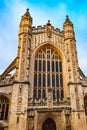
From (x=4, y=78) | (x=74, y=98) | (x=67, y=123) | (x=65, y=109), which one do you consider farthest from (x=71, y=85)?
(x=4, y=78)

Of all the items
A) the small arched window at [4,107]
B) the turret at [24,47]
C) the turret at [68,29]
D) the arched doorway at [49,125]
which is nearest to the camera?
the arched doorway at [49,125]

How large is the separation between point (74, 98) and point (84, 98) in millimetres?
2337

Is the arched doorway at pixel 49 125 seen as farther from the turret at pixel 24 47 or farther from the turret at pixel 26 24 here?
the turret at pixel 26 24

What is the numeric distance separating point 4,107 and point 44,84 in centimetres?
512

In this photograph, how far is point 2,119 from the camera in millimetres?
17922

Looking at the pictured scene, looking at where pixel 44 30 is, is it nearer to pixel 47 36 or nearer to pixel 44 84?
pixel 47 36

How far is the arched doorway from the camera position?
17236 mm

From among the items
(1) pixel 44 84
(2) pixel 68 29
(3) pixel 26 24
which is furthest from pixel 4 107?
(2) pixel 68 29

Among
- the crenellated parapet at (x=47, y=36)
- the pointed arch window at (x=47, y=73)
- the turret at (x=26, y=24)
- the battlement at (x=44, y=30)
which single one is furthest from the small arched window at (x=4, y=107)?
the battlement at (x=44, y=30)

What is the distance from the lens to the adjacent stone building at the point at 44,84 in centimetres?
1704

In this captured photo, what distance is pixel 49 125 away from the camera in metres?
17.4

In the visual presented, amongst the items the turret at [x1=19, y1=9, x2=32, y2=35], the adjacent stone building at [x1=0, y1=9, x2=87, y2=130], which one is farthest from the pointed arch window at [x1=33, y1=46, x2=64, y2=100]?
the turret at [x1=19, y1=9, x2=32, y2=35]

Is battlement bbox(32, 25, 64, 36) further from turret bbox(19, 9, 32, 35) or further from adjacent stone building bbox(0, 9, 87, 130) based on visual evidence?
turret bbox(19, 9, 32, 35)

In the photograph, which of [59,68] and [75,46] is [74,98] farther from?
[75,46]
